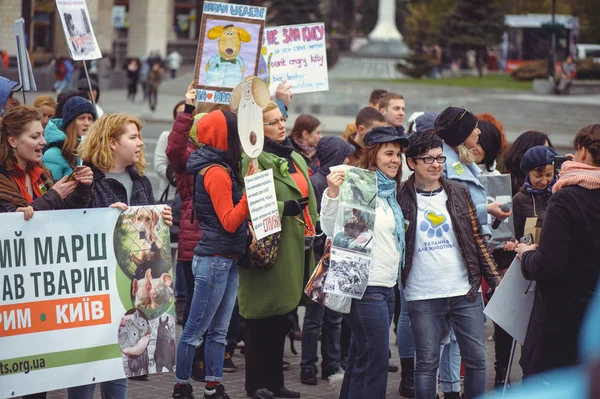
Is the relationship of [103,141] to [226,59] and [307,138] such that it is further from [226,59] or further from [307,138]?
[307,138]

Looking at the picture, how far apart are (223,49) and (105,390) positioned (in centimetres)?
304

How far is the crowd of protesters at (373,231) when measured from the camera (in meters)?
4.82

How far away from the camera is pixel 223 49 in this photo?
743cm

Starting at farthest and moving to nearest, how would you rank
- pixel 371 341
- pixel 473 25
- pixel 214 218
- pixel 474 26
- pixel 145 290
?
pixel 473 25, pixel 474 26, pixel 214 218, pixel 371 341, pixel 145 290

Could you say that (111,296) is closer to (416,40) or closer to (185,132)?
(185,132)

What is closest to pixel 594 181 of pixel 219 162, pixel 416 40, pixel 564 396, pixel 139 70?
pixel 219 162

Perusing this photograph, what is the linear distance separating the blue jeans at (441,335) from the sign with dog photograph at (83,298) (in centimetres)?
136

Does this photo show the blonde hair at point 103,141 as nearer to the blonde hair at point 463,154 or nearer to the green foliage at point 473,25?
the blonde hair at point 463,154

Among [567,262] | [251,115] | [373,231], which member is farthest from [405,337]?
[567,262]

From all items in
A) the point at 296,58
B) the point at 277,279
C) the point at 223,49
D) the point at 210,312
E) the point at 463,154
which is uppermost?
the point at 223,49

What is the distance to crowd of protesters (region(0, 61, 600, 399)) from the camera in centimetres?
482

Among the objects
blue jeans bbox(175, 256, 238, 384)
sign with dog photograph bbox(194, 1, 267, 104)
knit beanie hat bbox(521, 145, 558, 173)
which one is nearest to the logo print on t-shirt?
blue jeans bbox(175, 256, 238, 384)

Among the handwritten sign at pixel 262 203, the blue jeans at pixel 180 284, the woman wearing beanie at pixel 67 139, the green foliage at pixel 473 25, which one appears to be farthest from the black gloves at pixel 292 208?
the green foliage at pixel 473 25

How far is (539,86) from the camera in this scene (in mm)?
41125
